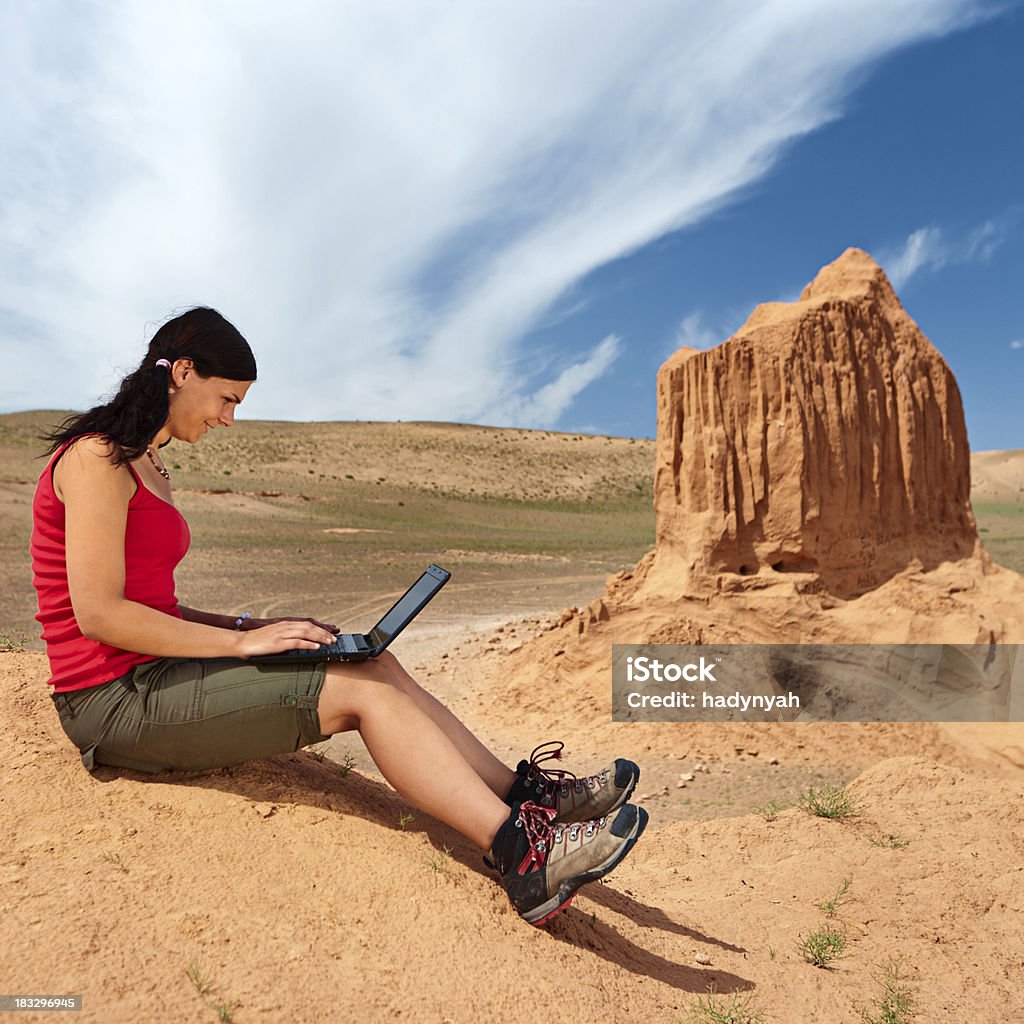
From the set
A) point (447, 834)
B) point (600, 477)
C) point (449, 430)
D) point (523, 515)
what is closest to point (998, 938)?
point (447, 834)

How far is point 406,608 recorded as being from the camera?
9.62 feet

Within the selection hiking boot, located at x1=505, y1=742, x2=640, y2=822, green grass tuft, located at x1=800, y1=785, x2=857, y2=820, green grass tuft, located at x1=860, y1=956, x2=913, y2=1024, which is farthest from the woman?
green grass tuft, located at x1=800, y1=785, x2=857, y2=820

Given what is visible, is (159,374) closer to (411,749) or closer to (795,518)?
(411,749)

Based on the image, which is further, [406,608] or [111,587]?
[406,608]

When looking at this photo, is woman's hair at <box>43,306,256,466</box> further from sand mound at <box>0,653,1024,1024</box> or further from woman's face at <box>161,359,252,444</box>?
A: sand mound at <box>0,653,1024,1024</box>

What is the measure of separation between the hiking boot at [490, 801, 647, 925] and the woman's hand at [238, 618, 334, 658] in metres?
0.83

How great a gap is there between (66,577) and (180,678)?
514mm

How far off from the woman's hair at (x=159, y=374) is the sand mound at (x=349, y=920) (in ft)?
3.86

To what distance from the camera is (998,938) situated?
352 centimetres

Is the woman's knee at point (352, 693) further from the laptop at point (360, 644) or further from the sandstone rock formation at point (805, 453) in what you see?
the sandstone rock formation at point (805, 453)

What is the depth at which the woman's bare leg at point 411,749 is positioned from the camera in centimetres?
256

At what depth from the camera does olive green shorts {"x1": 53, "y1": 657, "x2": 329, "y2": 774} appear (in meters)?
2.59

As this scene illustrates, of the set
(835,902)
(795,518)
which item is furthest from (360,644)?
(795,518)

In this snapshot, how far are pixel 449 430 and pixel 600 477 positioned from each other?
17.5m
